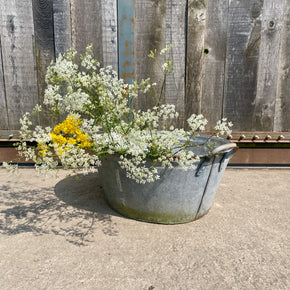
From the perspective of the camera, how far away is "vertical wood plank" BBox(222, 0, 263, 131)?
229cm

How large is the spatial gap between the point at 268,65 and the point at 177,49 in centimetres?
78

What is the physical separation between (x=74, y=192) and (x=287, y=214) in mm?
1410

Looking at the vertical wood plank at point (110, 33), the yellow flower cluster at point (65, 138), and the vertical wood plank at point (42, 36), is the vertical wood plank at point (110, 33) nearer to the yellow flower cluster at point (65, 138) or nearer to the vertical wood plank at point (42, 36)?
the vertical wood plank at point (42, 36)

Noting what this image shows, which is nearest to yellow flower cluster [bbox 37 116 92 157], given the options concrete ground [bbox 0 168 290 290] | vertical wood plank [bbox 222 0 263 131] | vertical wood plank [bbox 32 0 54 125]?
concrete ground [bbox 0 168 290 290]

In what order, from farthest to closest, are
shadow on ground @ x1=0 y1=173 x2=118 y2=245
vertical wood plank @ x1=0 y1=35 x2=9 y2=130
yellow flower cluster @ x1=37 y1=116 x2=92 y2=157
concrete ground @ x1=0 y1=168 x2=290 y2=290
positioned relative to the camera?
vertical wood plank @ x1=0 y1=35 x2=9 y2=130, shadow on ground @ x1=0 y1=173 x2=118 y2=245, yellow flower cluster @ x1=37 y1=116 x2=92 y2=157, concrete ground @ x1=0 y1=168 x2=290 y2=290

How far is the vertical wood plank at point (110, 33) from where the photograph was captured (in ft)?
7.47

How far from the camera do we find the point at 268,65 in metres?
2.35

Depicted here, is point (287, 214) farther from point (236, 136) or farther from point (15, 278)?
point (15, 278)

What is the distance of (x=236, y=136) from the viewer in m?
2.42

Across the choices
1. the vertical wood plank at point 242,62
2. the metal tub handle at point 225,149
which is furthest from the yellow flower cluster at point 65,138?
the vertical wood plank at point 242,62

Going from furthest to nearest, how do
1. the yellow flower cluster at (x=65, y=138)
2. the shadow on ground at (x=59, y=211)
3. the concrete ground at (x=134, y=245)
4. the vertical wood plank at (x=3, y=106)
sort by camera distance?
the vertical wood plank at (x=3, y=106) → the shadow on ground at (x=59, y=211) → the yellow flower cluster at (x=65, y=138) → the concrete ground at (x=134, y=245)

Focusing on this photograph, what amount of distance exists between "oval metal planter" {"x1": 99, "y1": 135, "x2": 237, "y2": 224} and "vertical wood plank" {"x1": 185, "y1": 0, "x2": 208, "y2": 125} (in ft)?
3.08

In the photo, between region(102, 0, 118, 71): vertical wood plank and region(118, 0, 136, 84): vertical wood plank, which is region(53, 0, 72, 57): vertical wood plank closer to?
region(102, 0, 118, 71): vertical wood plank

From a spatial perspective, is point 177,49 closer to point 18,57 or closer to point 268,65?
point 268,65
